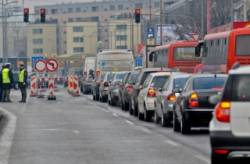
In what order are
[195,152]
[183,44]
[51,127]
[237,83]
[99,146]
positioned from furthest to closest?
1. [183,44]
2. [51,127]
3. [99,146]
4. [195,152]
5. [237,83]

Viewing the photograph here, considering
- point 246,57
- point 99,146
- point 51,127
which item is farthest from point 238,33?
point 99,146

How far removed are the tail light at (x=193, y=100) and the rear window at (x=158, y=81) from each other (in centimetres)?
736

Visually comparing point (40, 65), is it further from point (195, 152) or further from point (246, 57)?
point (195, 152)

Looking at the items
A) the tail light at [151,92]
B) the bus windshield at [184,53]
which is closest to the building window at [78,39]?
the bus windshield at [184,53]

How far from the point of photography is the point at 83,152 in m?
20.2

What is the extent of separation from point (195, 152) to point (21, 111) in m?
19.8

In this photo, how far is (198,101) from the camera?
81.7ft

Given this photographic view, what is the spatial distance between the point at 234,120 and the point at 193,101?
32.3 ft

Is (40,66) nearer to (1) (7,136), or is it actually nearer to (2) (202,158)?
(1) (7,136)

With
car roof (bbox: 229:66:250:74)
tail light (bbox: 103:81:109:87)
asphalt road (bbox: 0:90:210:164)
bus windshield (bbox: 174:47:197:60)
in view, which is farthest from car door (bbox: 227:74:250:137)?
bus windshield (bbox: 174:47:197:60)

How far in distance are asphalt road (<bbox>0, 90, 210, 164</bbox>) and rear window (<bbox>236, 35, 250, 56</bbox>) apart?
14.7 feet

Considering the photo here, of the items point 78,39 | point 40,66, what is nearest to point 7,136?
point 40,66

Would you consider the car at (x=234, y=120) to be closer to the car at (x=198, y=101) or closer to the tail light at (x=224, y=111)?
the tail light at (x=224, y=111)

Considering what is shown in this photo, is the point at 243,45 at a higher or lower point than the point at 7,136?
higher
